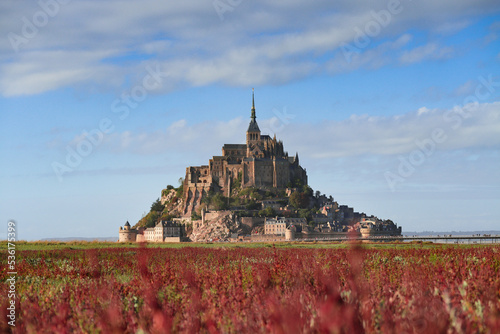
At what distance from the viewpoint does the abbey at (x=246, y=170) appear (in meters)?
127

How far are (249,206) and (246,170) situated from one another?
10.7 metres

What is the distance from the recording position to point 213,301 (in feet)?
25.1

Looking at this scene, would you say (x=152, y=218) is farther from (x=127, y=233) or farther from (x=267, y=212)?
(x=267, y=212)

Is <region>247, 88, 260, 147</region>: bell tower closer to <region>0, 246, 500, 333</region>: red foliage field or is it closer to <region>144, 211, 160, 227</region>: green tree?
<region>144, 211, 160, 227</region>: green tree

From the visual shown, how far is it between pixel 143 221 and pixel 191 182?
15373 mm

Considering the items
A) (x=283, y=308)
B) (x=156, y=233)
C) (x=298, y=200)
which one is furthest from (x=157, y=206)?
(x=283, y=308)

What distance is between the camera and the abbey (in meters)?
127

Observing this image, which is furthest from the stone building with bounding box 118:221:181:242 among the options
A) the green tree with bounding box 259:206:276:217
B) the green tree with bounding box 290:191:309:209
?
the green tree with bounding box 290:191:309:209

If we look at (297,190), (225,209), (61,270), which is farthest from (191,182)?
(61,270)

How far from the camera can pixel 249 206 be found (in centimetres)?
12031

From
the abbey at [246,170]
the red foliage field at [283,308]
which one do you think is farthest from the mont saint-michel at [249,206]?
the red foliage field at [283,308]

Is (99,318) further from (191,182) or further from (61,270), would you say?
(191,182)

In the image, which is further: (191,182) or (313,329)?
(191,182)

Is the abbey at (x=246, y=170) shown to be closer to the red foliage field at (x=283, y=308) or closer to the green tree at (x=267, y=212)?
the green tree at (x=267, y=212)
